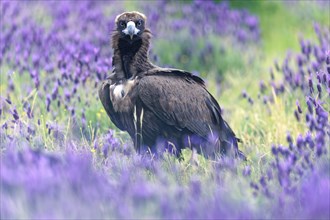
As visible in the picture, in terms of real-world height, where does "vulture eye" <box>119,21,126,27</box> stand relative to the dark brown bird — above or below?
above

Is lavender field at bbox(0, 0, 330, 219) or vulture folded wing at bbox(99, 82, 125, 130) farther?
vulture folded wing at bbox(99, 82, 125, 130)

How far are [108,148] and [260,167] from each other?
2.93 feet

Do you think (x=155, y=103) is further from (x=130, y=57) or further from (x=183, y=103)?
(x=130, y=57)

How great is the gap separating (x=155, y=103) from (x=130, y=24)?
0.56 metres

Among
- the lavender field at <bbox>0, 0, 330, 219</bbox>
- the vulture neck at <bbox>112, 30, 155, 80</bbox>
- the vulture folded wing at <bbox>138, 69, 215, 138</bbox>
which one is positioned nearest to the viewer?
the lavender field at <bbox>0, 0, 330, 219</bbox>

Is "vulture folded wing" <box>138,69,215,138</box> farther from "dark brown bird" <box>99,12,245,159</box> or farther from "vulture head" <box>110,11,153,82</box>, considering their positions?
"vulture head" <box>110,11,153,82</box>

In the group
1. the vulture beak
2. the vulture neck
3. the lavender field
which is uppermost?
the vulture beak

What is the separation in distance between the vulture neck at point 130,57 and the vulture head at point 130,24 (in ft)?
0.08

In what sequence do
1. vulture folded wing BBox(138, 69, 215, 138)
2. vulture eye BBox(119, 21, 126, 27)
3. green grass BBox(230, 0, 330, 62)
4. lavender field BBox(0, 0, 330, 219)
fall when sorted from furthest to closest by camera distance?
green grass BBox(230, 0, 330, 62), vulture eye BBox(119, 21, 126, 27), vulture folded wing BBox(138, 69, 215, 138), lavender field BBox(0, 0, 330, 219)

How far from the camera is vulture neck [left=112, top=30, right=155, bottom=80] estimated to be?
4961 millimetres

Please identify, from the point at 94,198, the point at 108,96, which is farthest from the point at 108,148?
the point at 94,198

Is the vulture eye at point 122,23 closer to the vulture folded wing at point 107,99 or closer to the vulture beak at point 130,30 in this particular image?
the vulture beak at point 130,30

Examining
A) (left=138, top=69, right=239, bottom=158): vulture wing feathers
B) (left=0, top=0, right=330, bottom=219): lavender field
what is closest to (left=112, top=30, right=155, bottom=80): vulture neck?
(left=138, top=69, right=239, bottom=158): vulture wing feathers

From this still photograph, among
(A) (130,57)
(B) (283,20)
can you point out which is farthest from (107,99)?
(B) (283,20)
